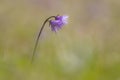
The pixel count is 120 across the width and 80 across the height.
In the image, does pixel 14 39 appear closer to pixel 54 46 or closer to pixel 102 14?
pixel 54 46

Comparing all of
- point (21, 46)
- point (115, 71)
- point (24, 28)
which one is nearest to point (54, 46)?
point (115, 71)

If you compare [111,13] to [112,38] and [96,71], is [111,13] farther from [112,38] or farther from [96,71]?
[96,71]

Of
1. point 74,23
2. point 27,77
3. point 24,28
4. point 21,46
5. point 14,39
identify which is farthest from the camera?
point 74,23

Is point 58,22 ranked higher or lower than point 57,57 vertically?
higher

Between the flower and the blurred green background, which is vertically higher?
the flower

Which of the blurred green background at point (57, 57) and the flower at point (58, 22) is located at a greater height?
the flower at point (58, 22)

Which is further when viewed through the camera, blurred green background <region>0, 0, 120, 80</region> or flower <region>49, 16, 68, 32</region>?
flower <region>49, 16, 68, 32</region>

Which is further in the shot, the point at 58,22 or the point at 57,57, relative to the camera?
the point at 58,22

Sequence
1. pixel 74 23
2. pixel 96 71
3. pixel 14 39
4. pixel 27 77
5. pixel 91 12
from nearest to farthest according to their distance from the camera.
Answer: pixel 27 77, pixel 96 71, pixel 14 39, pixel 74 23, pixel 91 12

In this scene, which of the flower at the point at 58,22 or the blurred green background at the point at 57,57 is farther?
the flower at the point at 58,22

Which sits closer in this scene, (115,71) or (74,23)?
(115,71)
